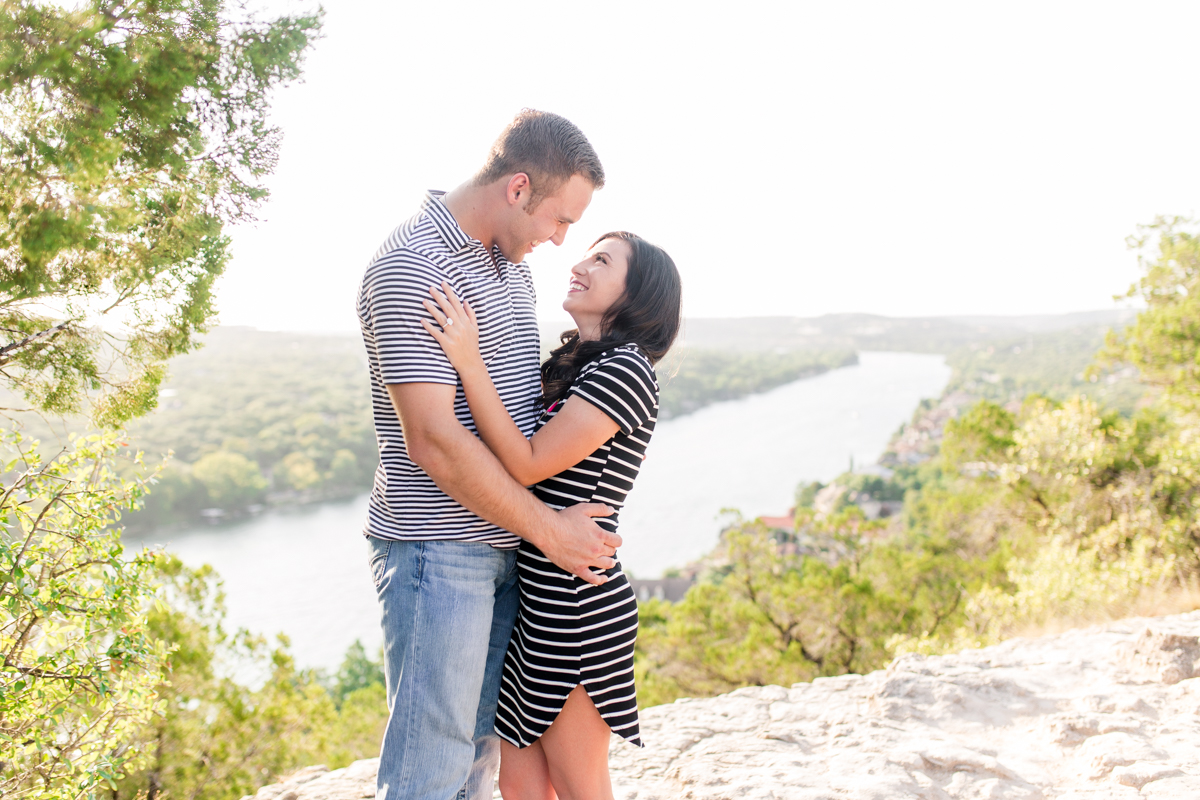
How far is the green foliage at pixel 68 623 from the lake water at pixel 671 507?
1.83 ft

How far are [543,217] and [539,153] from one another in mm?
151

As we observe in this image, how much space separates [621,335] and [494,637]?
85 centimetres

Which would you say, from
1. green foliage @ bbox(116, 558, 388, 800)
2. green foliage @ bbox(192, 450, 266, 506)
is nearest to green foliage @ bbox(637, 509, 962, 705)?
green foliage @ bbox(116, 558, 388, 800)

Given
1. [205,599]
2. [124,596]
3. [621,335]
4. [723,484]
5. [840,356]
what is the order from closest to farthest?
[621,335]
[124,596]
[205,599]
[723,484]
[840,356]

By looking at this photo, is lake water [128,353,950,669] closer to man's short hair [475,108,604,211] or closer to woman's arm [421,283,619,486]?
woman's arm [421,283,619,486]

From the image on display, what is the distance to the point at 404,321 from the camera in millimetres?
1530

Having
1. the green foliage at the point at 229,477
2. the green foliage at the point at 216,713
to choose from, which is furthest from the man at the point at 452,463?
the green foliage at the point at 229,477

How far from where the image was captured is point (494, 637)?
1860 millimetres

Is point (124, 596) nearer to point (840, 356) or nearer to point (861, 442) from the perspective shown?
point (861, 442)

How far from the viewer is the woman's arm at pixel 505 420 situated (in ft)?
5.07

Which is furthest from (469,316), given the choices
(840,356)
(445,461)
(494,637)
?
(840,356)

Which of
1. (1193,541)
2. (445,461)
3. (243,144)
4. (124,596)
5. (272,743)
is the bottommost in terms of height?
(272,743)

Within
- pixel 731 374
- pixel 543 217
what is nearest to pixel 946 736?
pixel 543 217

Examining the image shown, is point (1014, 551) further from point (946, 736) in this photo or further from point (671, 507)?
point (671, 507)
